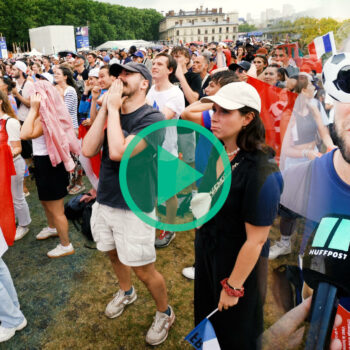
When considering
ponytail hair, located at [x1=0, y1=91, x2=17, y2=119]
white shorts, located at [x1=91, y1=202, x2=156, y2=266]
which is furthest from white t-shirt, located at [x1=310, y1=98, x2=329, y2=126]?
ponytail hair, located at [x1=0, y1=91, x2=17, y2=119]

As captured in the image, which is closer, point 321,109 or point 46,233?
point 321,109

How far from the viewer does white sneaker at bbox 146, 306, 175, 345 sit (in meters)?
2.02

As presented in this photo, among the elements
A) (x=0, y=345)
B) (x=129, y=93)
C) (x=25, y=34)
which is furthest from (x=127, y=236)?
(x=25, y=34)

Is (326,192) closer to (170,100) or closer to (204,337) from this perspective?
(204,337)

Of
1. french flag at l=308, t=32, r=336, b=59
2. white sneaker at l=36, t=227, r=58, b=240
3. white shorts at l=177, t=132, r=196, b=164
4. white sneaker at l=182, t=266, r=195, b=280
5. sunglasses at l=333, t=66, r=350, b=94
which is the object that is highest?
french flag at l=308, t=32, r=336, b=59

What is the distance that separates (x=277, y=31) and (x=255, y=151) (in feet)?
1.53

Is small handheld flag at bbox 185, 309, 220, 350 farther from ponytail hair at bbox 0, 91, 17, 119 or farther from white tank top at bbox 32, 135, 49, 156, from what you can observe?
ponytail hair at bbox 0, 91, 17, 119

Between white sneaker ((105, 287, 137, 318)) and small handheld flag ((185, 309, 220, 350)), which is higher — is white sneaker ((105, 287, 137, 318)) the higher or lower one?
the lower one

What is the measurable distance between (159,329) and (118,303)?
1.43ft

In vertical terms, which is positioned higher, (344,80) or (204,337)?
(344,80)

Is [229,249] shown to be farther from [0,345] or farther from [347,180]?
[0,345]

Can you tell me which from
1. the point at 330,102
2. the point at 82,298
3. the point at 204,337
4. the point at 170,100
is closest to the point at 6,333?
the point at 82,298

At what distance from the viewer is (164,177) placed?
1.78m

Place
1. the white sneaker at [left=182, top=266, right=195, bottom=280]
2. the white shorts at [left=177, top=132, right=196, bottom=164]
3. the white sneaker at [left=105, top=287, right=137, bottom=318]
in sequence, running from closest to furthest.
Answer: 1. the white shorts at [left=177, top=132, right=196, bottom=164]
2. the white sneaker at [left=105, top=287, right=137, bottom=318]
3. the white sneaker at [left=182, top=266, right=195, bottom=280]
